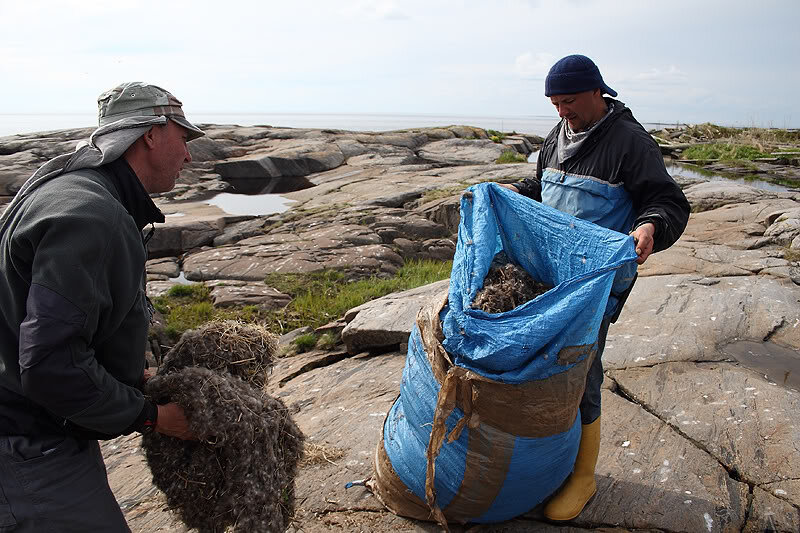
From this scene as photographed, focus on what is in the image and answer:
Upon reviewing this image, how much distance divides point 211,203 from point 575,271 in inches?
491

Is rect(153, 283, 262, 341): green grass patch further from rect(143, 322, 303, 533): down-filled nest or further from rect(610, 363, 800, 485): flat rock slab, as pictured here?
rect(143, 322, 303, 533): down-filled nest

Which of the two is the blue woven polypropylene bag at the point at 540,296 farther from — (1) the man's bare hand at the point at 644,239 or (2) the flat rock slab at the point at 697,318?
(2) the flat rock slab at the point at 697,318

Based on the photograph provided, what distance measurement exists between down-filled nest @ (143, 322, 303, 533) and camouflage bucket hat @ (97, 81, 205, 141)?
784 millimetres

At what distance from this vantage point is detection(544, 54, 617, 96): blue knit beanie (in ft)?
Answer: 8.62

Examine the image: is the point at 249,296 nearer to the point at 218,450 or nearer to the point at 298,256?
the point at 298,256

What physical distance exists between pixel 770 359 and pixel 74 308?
435cm

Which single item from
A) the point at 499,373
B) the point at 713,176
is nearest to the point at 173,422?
the point at 499,373

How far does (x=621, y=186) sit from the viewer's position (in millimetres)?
2664

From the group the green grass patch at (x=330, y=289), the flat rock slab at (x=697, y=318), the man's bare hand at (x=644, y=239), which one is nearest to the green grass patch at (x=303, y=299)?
the green grass patch at (x=330, y=289)

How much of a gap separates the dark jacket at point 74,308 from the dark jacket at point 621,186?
179cm

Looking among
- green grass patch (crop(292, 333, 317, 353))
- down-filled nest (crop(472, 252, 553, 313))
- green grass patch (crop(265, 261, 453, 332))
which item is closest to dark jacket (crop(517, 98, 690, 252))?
down-filled nest (crop(472, 252, 553, 313))

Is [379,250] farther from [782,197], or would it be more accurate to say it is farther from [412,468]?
[782,197]

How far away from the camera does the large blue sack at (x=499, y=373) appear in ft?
7.36

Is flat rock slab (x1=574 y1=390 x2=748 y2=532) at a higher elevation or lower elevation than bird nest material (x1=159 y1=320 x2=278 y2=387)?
→ lower
